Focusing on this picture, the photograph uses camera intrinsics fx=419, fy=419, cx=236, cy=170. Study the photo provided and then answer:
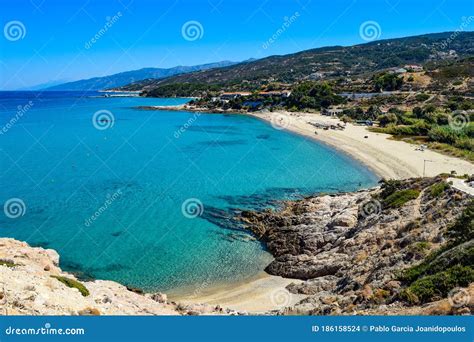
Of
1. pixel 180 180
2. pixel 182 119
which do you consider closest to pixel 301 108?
pixel 182 119

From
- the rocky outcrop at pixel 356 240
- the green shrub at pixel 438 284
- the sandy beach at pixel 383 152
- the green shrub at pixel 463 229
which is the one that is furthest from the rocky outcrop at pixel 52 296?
the sandy beach at pixel 383 152

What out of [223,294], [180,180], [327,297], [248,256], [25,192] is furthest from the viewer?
[180,180]

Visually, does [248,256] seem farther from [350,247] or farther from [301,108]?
[301,108]

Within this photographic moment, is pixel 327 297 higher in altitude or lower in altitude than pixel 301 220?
lower

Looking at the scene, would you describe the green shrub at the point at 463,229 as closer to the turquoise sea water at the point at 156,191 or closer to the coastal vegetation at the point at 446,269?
the coastal vegetation at the point at 446,269

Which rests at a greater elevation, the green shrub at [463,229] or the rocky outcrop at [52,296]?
the green shrub at [463,229]
